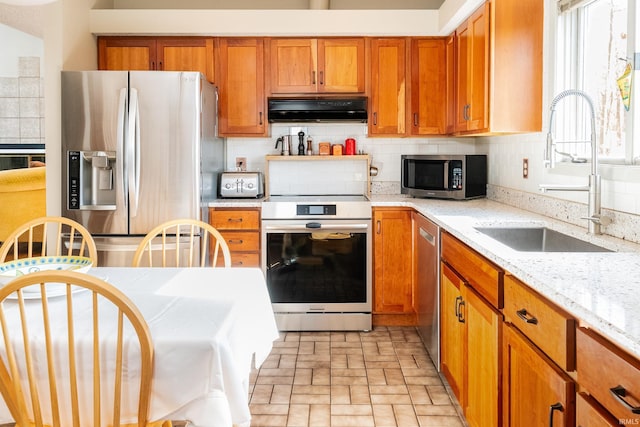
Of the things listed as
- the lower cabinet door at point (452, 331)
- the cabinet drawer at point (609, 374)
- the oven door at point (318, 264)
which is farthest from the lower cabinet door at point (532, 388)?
the oven door at point (318, 264)

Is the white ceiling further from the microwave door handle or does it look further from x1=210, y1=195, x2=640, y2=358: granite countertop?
x1=210, y1=195, x2=640, y2=358: granite countertop

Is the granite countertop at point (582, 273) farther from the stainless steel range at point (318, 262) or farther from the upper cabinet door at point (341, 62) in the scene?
the upper cabinet door at point (341, 62)

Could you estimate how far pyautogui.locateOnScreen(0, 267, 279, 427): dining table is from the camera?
4.90 feet

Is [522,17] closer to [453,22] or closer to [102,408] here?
[453,22]

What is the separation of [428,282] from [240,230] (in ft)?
4.42

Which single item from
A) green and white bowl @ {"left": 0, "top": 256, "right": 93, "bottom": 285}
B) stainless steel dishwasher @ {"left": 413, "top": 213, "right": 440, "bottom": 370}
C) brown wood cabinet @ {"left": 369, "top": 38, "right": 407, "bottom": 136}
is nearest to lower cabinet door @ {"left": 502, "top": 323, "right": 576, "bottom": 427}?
stainless steel dishwasher @ {"left": 413, "top": 213, "right": 440, "bottom": 370}

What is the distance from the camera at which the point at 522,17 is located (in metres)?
3.05

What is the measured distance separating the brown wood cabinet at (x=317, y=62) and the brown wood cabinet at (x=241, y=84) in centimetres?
11

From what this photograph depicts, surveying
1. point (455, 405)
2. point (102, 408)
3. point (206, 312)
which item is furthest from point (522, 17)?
point (102, 408)

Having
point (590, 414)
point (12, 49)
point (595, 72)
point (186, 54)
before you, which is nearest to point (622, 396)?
point (590, 414)

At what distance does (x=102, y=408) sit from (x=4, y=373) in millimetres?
261

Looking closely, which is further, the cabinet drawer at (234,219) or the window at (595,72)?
the cabinet drawer at (234,219)

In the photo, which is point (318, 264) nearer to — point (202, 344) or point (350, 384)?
point (350, 384)

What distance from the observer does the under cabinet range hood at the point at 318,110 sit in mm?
4078
